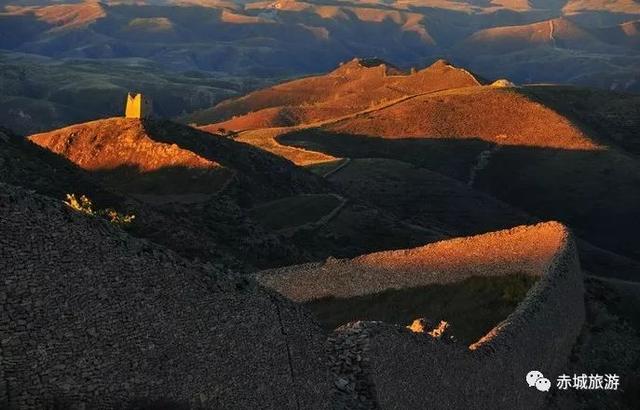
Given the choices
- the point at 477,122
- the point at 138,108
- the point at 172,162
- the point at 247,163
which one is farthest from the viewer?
the point at 477,122

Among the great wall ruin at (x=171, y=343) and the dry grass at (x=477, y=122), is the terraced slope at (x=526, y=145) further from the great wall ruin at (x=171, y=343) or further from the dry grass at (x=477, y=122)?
the great wall ruin at (x=171, y=343)

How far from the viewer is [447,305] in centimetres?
3791

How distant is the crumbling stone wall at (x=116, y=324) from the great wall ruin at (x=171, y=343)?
2cm

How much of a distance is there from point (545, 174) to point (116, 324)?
389ft

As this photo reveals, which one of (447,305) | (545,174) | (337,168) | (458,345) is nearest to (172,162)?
(337,168)

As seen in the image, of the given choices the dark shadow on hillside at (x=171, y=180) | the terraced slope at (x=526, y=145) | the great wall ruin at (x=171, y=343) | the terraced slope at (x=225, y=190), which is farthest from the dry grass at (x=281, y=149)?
the great wall ruin at (x=171, y=343)

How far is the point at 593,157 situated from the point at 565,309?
9917cm

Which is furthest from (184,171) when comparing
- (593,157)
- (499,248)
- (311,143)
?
(593,157)

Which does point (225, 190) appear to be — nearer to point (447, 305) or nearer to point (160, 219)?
point (160, 219)

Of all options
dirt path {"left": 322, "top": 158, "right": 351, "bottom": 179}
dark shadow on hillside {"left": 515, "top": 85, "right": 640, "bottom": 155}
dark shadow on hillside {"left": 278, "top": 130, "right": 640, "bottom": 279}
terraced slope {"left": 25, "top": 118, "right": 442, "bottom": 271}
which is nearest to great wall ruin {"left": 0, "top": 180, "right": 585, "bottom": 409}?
terraced slope {"left": 25, "top": 118, "right": 442, "bottom": 271}

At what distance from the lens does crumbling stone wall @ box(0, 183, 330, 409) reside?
1384 centimetres

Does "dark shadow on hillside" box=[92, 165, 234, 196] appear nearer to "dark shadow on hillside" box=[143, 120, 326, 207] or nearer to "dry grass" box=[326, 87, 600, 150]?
"dark shadow on hillside" box=[143, 120, 326, 207]

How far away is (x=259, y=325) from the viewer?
1889 cm

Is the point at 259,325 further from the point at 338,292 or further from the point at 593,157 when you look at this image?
the point at 593,157
